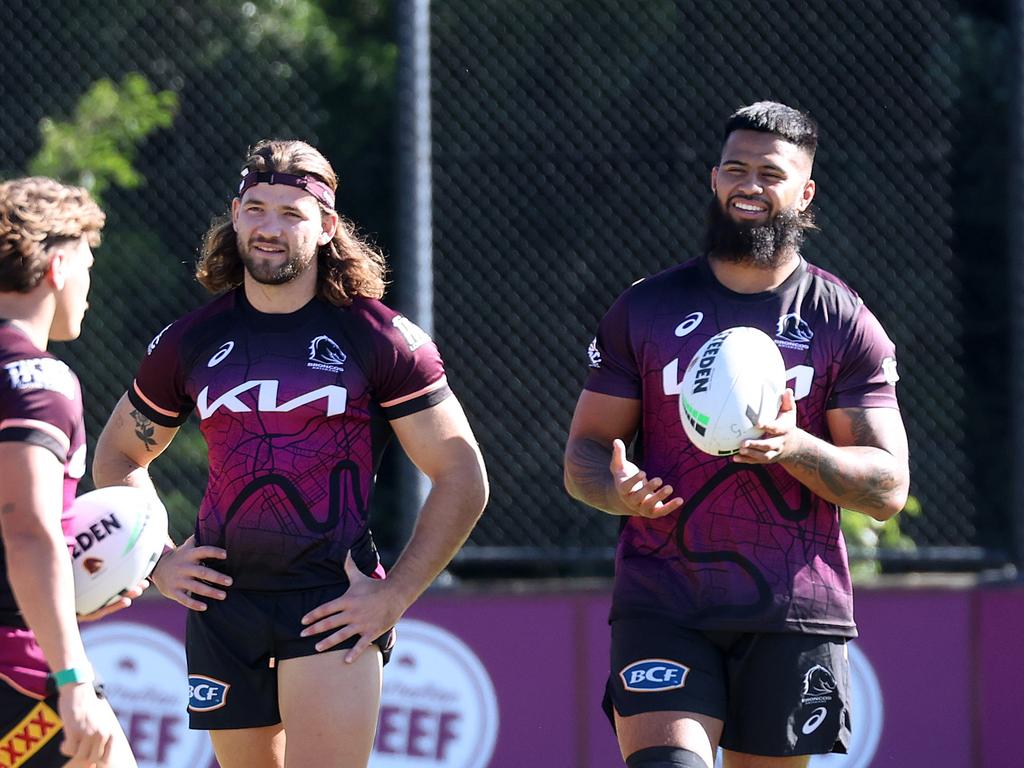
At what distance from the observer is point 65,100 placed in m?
8.99

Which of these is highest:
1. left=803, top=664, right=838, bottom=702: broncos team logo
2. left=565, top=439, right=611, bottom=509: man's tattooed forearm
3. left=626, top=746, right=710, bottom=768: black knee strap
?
left=565, top=439, right=611, bottom=509: man's tattooed forearm

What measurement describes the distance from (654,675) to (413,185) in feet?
11.1

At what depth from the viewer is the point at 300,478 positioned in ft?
13.8

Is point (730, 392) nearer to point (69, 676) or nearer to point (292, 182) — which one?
point (292, 182)

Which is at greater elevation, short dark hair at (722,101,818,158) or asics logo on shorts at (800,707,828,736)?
short dark hair at (722,101,818,158)

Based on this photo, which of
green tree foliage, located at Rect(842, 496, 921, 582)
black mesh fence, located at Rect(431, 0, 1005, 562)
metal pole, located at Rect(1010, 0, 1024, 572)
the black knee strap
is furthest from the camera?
black mesh fence, located at Rect(431, 0, 1005, 562)

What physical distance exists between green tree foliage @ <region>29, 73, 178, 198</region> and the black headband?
4448 mm

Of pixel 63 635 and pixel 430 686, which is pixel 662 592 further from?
pixel 430 686

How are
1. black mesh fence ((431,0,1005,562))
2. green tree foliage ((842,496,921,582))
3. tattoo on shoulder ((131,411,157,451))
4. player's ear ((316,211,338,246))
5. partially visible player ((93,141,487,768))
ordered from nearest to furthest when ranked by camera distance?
partially visible player ((93,141,487,768)) < player's ear ((316,211,338,246)) < tattoo on shoulder ((131,411,157,451)) < green tree foliage ((842,496,921,582)) < black mesh fence ((431,0,1005,562))

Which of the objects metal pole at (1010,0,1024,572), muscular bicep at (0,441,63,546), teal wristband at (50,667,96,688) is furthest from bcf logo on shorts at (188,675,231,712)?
metal pole at (1010,0,1024,572)

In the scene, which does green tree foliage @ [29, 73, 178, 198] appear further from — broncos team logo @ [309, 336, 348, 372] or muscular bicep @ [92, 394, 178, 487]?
broncos team logo @ [309, 336, 348, 372]

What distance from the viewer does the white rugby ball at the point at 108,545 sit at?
3658 millimetres

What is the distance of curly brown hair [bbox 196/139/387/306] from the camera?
4.35 metres

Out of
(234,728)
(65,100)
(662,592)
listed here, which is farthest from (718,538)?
(65,100)
